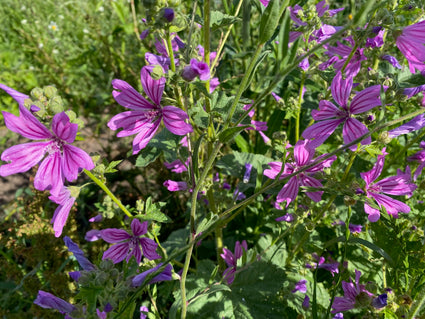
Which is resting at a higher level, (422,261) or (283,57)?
(283,57)

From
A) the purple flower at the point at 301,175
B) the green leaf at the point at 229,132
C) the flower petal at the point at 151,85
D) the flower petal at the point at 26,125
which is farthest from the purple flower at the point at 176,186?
the green leaf at the point at 229,132

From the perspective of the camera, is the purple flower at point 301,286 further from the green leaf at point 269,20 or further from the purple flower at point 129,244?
the green leaf at point 269,20

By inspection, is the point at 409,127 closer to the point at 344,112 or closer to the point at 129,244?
the point at 344,112

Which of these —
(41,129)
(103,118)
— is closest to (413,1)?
(41,129)

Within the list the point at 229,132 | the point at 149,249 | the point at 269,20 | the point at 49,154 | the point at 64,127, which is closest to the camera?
the point at 269,20

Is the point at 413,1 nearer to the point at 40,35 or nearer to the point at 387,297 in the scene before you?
the point at 387,297

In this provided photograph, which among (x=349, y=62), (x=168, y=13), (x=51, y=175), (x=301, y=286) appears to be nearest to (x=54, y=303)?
(x=51, y=175)

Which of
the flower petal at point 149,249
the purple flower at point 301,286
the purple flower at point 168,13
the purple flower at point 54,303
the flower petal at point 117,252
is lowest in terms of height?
the purple flower at point 301,286
